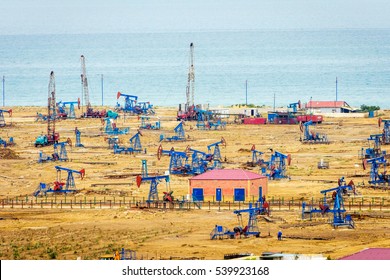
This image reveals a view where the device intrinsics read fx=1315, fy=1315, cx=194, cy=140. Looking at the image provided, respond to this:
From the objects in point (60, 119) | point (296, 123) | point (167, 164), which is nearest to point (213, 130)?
point (296, 123)

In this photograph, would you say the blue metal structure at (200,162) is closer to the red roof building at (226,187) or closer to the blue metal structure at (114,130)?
the red roof building at (226,187)

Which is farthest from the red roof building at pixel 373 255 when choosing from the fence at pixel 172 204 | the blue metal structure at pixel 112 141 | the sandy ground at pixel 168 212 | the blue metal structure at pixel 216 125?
the blue metal structure at pixel 216 125

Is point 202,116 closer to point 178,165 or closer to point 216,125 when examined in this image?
point 216,125

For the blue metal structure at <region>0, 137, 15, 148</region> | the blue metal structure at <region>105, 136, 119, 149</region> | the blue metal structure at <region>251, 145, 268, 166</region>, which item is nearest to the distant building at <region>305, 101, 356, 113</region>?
the blue metal structure at <region>105, 136, 119, 149</region>

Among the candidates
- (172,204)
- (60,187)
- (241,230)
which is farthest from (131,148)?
(241,230)

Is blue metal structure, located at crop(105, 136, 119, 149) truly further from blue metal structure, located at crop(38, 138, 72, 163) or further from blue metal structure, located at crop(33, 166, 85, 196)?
blue metal structure, located at crop(33, 166, 85, 196)

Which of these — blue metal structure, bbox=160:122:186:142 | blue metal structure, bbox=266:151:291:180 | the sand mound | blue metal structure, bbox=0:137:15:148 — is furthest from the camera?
blue metal structure, bbox=160:122:186:142
